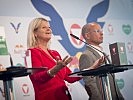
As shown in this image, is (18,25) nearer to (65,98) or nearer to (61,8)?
(61,8)

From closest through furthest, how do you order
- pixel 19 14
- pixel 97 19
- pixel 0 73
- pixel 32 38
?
pixel 0 73 < pixel 32 38 < pixel 19 14 < pixel 97 19

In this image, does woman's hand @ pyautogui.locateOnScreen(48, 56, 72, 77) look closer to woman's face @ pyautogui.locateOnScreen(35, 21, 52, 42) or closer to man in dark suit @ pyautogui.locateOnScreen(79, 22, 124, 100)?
man in dark suit @ pyautogui.locateOnScreen(79, 22, 124, 100)

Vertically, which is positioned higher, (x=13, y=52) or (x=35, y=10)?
(x=35, y=10)

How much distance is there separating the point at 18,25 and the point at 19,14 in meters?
0.12

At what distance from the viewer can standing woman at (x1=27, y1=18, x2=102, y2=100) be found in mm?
2502

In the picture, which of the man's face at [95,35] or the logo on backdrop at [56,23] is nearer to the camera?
the man's face at [95,35]

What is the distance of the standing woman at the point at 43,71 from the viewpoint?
250cm

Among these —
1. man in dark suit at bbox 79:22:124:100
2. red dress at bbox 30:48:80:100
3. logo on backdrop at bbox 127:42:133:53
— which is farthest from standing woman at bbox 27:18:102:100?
logo on backdrop at bbox 127:42:133:53

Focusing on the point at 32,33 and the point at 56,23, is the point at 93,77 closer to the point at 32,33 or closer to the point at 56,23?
the point at 32,33

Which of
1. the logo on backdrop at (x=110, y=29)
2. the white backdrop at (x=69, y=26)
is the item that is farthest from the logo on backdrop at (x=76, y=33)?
the logo on backdrop at (x=110, y=29)

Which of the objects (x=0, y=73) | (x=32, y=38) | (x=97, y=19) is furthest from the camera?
(x=97, y=19)

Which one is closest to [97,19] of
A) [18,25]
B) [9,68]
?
[18,25]

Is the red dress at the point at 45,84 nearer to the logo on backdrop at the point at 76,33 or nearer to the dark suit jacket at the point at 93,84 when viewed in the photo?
the dark suit jacket at the point at 93,84

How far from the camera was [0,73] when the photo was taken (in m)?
1.89
